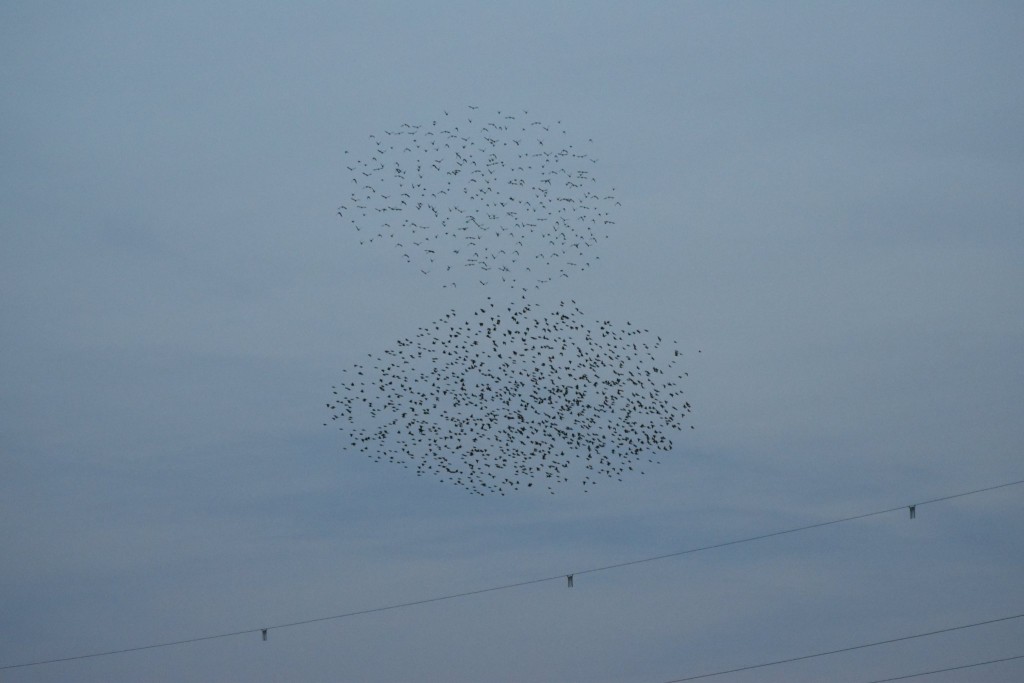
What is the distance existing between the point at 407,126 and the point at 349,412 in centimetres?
1503

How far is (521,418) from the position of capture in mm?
41094

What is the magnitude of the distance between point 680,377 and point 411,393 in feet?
31.9

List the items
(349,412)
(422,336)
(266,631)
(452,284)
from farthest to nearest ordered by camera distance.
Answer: (266,631) < (349,412) < (422,336) < (452,284)

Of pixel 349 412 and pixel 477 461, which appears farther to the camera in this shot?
pixel 349 412

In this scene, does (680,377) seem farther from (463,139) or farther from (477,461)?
(463,139)

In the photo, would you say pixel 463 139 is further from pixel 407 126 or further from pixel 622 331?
pixel 622 331

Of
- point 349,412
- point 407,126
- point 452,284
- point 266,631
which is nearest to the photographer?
point 407,126

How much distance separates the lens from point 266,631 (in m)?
51.2

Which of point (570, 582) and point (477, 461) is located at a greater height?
point (477, 461)

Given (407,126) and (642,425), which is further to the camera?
(642,425)

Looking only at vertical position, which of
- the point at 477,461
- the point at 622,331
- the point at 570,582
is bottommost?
the point at 570,582

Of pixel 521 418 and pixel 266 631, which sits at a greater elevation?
pixel 521 418

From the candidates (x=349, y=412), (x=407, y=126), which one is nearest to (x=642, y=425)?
(x=349, y=412)

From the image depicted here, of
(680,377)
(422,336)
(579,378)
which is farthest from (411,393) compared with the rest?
(680,377)
